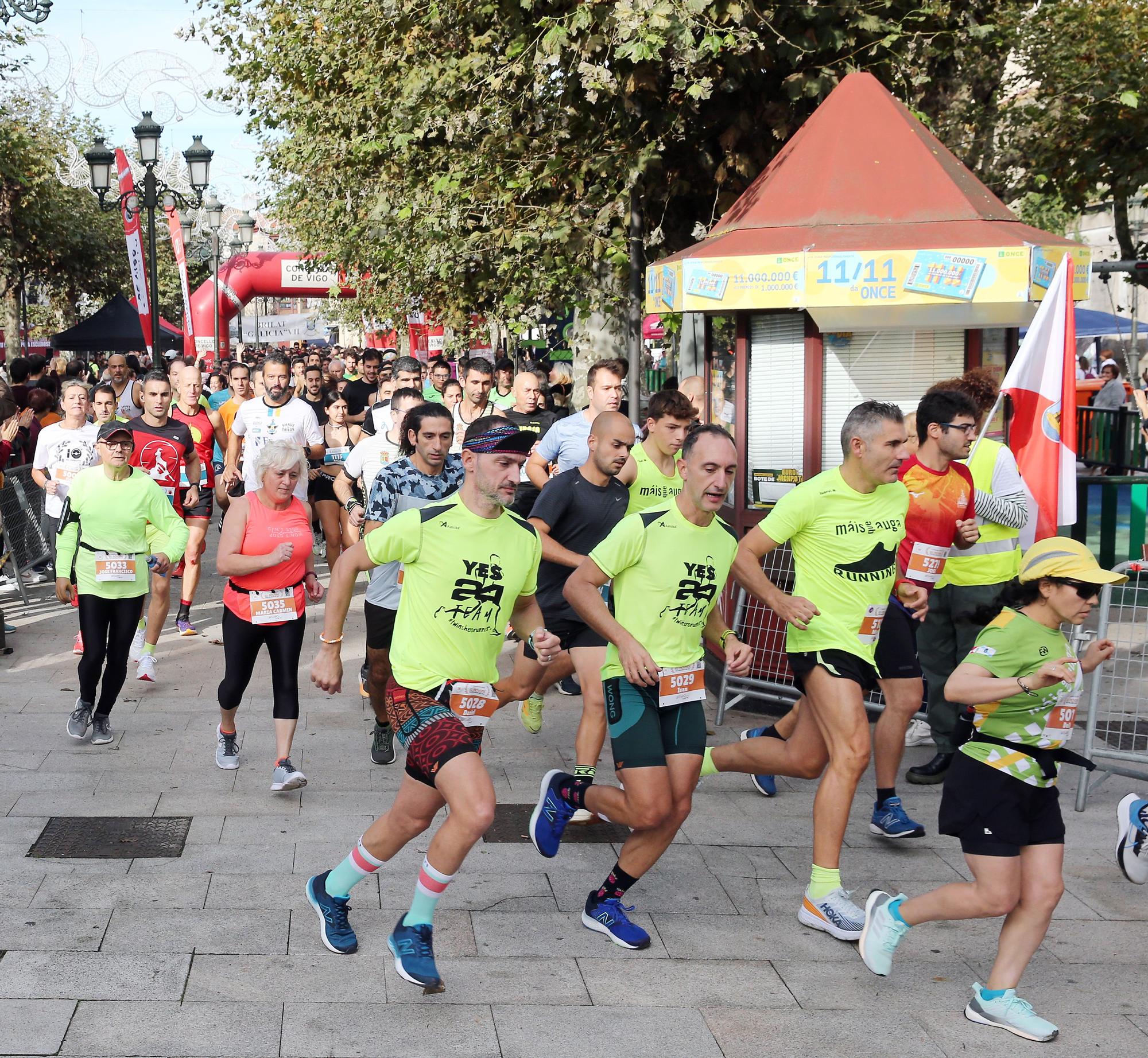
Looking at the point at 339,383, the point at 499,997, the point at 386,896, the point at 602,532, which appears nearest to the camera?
the point at 499,997

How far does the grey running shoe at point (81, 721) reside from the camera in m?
7.91

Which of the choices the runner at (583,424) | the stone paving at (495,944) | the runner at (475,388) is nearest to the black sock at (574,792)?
the stone paving at (495,944)

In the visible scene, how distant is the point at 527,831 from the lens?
21.6 feet

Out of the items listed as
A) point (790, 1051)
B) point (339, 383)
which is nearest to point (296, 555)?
point (790, 1051)

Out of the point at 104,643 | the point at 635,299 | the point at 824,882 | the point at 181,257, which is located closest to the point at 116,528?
the point at 104,643

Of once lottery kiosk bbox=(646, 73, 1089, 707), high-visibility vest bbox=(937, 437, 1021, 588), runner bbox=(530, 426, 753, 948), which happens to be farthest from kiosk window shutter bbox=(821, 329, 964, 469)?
runner bbox=(530, 426, 753, 948)

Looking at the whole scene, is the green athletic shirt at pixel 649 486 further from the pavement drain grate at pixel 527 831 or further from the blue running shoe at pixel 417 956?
the blue running shoe at pixel 417 956

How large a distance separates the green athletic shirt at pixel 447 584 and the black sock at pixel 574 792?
809 millimetres

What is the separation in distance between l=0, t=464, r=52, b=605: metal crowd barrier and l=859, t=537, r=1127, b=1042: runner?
9.72 metres

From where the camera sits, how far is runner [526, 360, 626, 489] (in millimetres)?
8195

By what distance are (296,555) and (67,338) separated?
89.3 ft

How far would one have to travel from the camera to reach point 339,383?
68.0 feet

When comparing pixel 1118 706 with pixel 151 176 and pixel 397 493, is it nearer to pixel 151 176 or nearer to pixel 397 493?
pixel 397 493

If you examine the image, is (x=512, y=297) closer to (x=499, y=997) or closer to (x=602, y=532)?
(x=602, y=532)
